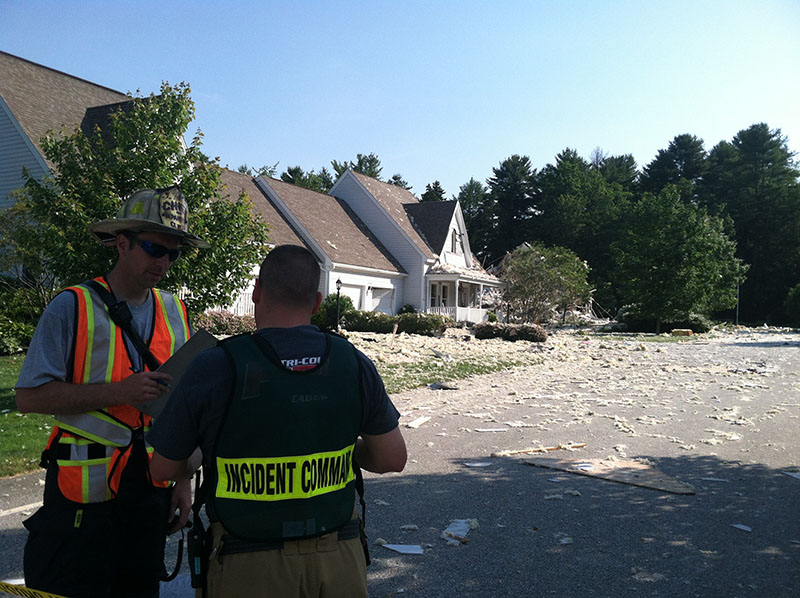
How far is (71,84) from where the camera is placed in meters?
23.8

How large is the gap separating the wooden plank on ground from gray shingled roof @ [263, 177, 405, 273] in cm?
2461

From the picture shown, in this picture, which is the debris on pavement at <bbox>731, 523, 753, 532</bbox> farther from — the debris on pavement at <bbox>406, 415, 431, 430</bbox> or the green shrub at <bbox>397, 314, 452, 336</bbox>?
the green shrub at <bbox>397, 314, 452, 336</bbox>

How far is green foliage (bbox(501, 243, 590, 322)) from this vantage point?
39406 millimetres

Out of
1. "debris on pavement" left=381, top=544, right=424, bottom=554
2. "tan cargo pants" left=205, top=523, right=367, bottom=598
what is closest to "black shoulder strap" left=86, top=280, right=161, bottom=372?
"tan cargo pants" left=205, top=523, right=367, bottom=598

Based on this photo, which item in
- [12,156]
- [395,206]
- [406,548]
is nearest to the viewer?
[406,548]

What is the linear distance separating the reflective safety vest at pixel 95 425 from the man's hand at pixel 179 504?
4.9 inches

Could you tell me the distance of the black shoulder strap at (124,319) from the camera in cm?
250

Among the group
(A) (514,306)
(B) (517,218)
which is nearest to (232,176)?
(A) (514,306)

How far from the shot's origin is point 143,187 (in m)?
9.79

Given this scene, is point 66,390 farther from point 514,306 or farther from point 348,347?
point 514,306

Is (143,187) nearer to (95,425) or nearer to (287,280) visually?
(95,425)

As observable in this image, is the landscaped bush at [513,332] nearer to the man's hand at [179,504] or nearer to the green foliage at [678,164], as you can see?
the man's hand at [179,504]

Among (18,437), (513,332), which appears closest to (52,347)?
(18,437)

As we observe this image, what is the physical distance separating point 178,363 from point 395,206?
38.5 metres
